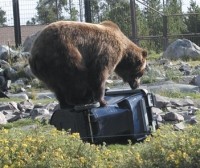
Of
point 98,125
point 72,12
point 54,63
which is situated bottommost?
point 98,125

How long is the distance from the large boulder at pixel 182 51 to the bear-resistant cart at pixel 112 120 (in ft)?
51.5

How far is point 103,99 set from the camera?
32.8 ft

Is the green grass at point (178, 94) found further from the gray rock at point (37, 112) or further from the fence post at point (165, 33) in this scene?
the fence post at point (165, 33)

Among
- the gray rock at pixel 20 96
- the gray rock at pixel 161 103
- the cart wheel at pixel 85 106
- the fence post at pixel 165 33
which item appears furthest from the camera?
the fence post at pixel 165 33

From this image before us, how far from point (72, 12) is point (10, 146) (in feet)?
67.4

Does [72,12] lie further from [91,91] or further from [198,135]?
[198,135]

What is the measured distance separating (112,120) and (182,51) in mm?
16331

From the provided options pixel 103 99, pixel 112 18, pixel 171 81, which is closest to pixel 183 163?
pixel 103 99

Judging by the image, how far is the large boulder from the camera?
25.1 metres

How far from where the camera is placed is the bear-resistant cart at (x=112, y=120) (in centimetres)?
911

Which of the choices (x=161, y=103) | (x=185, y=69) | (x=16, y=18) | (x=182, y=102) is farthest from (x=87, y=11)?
(x=161, y=103)

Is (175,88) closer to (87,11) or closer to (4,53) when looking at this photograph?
(4,53)

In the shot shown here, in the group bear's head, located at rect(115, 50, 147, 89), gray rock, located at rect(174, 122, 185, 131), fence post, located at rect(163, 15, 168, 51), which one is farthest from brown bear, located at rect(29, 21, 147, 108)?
fence post, located at rect(163, 15, 168, 51)

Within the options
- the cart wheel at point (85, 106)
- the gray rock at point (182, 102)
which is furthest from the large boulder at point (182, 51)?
the cart wheel at point (85, 106)
